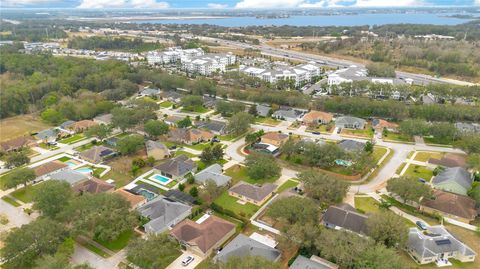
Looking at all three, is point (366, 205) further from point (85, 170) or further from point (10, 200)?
point (10, 200)

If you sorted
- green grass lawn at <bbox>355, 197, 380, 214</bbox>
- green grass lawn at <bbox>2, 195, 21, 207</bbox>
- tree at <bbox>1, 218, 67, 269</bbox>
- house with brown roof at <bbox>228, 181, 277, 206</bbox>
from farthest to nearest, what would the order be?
green grass lawn at <bbox>2, 195, 21, 207</bbox> < house with brown roof at <bbox>228, 181, 277, 206</bbox> < green grass lawn at <bbox>355, 197, 380, 214</bbox> < tree at <bbox>1, 218, 67, 269</bbox>

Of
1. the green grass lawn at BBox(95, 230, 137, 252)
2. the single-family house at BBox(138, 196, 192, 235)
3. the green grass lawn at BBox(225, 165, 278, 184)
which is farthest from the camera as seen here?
the green grass lawn at BBox(225, 165, 278, 184)

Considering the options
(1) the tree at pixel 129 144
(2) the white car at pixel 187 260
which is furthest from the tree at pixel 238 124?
(2) the white car at pixel 187 260

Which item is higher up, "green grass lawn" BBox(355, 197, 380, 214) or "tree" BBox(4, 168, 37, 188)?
"tree" BBox(4, 168, 37, 188)

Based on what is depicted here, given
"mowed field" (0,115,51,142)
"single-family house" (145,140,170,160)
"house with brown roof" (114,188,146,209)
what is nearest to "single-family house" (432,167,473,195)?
"house with brown roof" (114,188,146,209)

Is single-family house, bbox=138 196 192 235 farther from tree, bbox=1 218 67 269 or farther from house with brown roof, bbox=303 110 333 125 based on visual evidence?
house with brown roof, bbox=303 110 333 125

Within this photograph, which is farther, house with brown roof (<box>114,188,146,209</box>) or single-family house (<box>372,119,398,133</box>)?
single-family house (<box>372,119,398,133</box>)
